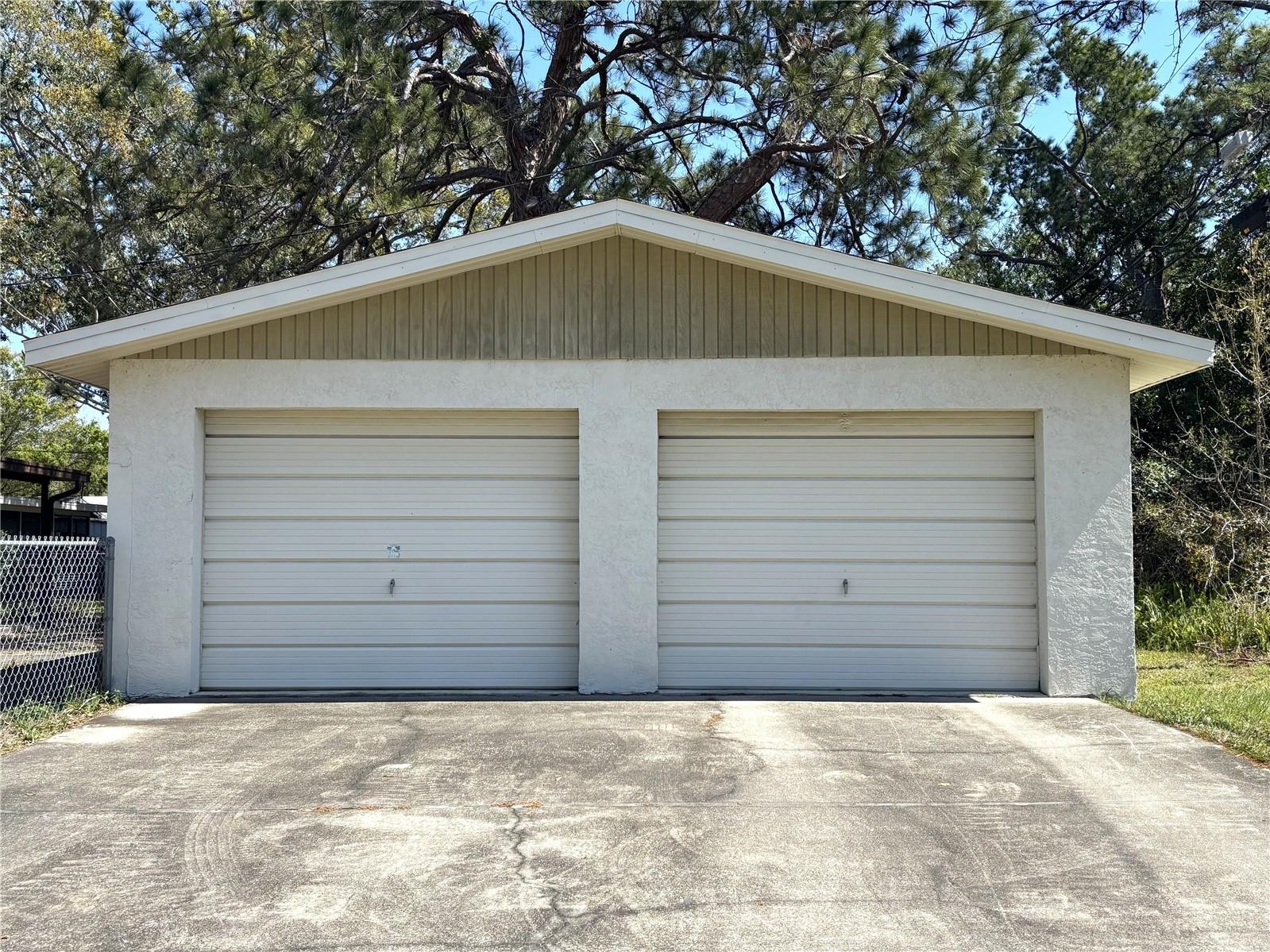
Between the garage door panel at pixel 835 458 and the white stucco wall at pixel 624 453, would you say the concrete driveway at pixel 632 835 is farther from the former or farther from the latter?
the garage door panel at pixel 835 458

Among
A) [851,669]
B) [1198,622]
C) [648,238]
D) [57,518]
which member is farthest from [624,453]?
[57,518]

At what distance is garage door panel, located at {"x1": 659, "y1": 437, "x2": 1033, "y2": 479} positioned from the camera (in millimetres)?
8938

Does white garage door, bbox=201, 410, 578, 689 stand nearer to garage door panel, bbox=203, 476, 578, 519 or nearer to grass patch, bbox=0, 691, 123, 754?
garage door panel, bbox=203, 476, 578, 519

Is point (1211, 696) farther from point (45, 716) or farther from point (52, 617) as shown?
point (52, 617)

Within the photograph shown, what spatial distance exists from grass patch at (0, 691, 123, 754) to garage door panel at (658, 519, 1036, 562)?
445 centimetres

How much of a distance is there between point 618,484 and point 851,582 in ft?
6.90

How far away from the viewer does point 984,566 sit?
8898 mm

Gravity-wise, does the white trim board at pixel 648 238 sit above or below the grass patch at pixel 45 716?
above

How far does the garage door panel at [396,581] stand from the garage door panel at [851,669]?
45.8 inches

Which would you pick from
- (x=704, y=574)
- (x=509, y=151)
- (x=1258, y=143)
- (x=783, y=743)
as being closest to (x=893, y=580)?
(x=704, y=574)

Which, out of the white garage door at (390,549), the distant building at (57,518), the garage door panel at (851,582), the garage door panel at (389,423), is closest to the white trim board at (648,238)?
the garage door panel at (389,423)

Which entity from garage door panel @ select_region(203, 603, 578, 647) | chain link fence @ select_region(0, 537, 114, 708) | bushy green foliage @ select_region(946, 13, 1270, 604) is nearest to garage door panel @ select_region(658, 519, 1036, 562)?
garage door panel @ select_region(203, 603, 578, 647)

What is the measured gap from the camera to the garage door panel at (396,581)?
8922mm

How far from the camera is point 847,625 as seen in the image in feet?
29.1
